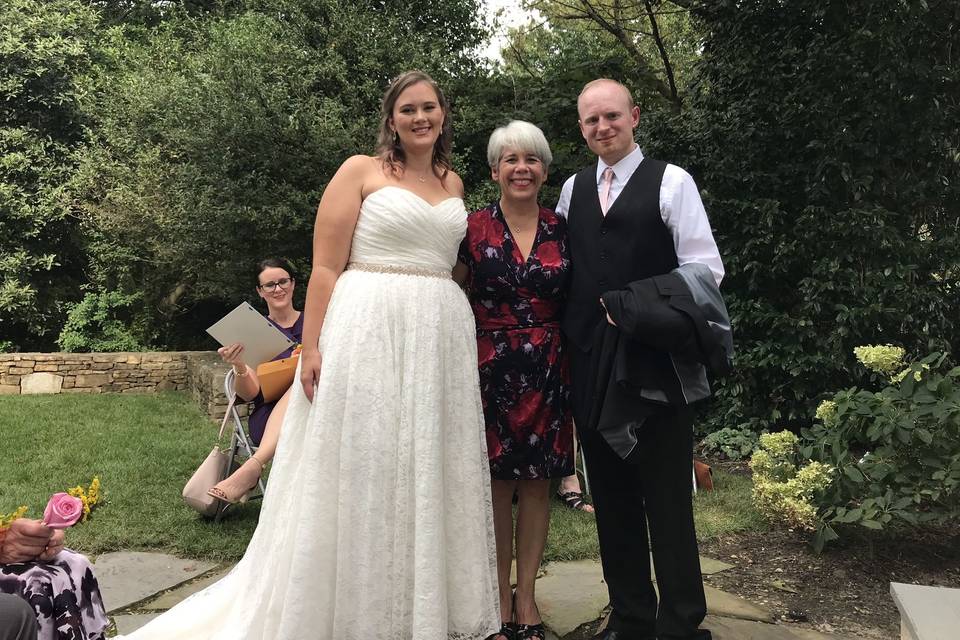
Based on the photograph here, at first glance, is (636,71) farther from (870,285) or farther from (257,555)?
(257,555)

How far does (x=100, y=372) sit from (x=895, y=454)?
9114 mm

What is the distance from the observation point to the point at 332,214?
7.71 feet

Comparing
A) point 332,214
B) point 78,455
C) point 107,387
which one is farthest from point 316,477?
point 107,387

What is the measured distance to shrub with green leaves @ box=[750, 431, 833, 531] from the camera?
11.5 feet

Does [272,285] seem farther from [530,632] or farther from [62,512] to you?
[530,632]

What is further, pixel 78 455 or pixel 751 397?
pixel 751 397

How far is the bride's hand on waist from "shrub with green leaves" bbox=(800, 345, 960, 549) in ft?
8.27

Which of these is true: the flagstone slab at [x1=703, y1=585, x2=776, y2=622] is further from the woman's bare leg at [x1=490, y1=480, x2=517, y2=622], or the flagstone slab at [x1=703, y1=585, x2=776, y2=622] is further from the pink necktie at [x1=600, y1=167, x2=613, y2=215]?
the pink necktie at [x1=600, y1=167, x2=613, y2=215]

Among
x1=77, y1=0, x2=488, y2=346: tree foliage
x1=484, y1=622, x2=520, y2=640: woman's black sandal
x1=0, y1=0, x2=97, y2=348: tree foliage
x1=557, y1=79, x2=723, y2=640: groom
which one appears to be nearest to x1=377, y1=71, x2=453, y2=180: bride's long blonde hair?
x1=557, y1=79, x2=723, y2=640: groom

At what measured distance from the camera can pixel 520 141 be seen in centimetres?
249

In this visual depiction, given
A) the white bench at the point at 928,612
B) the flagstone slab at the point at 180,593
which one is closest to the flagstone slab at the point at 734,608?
the white bench at the point at 928,612

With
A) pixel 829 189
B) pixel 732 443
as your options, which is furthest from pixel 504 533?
pixel 829 189

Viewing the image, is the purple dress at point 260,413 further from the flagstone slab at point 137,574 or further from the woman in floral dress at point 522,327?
the woman in floral dress at point 522,327

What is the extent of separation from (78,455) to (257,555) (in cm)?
385
